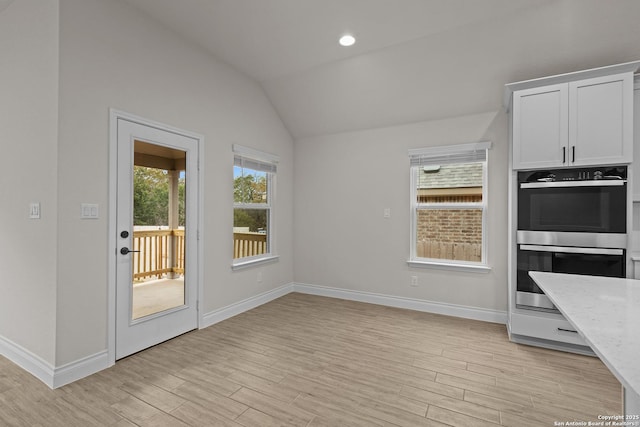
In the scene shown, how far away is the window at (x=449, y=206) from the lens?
386 cm

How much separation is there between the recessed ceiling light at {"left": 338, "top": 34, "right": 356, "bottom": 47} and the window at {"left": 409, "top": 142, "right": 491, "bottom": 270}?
1578 millimetres

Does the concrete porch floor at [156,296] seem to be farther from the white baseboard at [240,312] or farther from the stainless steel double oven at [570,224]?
the stainless steel double oven at [570,224]

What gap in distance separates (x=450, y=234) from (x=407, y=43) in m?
2.33

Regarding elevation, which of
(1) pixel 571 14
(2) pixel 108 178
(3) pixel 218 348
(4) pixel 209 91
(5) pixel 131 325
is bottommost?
(3) pixel 218 348

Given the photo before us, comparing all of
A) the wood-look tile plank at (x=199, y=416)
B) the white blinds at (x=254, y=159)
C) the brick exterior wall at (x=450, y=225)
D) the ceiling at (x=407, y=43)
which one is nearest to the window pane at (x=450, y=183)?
the brick exterior wall at (x=450, y=225)

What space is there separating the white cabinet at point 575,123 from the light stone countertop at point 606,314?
167cm

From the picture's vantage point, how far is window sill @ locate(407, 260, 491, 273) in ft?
12.3

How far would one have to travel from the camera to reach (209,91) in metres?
3.50

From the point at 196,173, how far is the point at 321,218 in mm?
2074

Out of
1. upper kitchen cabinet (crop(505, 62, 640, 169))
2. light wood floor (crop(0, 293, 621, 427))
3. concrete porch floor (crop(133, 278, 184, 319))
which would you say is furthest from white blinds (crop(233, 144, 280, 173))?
upper kitchen cabinet (crop(505, 62, 640, 169))

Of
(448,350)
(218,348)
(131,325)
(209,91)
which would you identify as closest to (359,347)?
(448,350)

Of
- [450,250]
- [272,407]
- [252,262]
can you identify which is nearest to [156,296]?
[252,262]

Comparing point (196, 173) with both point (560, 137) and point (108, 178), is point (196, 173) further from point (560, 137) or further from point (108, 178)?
point (560, 137)

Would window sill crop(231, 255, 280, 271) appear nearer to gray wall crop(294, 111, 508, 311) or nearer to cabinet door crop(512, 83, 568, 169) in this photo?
gray wall crop(294, 111, 508, 311)
